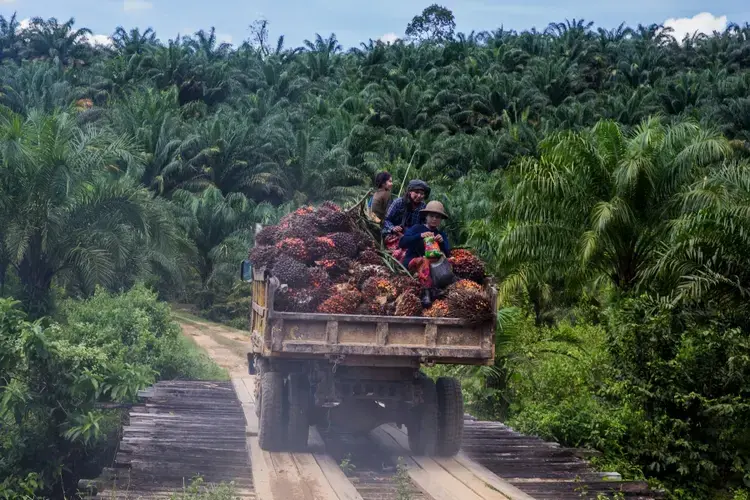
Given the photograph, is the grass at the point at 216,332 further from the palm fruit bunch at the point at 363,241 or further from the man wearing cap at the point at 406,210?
the palm fruit bunch at the point at 363,241

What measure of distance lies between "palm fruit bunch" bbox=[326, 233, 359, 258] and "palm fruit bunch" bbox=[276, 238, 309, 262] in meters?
0.34

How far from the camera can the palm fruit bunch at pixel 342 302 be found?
29.0ft

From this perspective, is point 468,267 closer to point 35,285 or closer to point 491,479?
point 491,479

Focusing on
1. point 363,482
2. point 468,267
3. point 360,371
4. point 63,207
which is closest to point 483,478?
point 363,482

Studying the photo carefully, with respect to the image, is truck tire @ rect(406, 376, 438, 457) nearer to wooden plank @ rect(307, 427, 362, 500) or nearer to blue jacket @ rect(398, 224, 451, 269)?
wooden plank @ rect(307, 427, 362, 500)

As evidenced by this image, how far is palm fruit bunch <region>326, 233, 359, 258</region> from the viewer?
9.62m

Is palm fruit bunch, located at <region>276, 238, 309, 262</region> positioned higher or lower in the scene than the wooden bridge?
higher

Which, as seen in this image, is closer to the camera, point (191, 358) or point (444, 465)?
point (444, 465)

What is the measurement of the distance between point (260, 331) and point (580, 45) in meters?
57.3

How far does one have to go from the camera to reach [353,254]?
9.73 meters

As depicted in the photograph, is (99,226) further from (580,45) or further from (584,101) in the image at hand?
(580,45)

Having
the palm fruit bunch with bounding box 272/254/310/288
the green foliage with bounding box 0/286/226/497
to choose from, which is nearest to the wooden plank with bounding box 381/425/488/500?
the palm fruit bunch with bounding box 272/254/310/288

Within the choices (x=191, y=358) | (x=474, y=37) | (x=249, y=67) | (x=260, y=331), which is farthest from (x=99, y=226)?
(x=474, y=37)

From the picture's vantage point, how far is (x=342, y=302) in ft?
29.1
